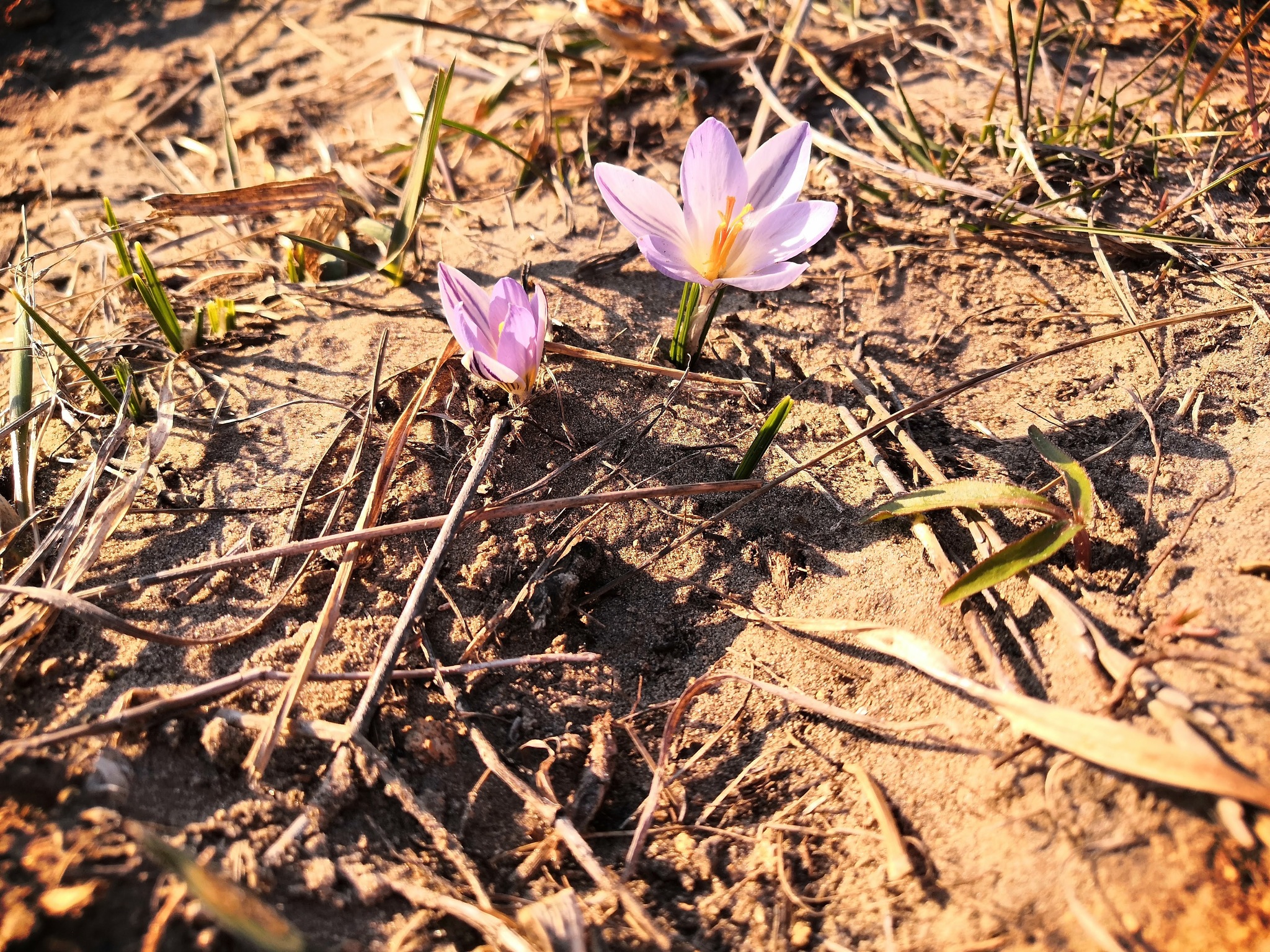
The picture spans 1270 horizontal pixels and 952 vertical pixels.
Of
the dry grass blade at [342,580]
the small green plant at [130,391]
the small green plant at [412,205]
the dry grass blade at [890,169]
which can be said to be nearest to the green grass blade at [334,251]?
the small green plant at [412,205]

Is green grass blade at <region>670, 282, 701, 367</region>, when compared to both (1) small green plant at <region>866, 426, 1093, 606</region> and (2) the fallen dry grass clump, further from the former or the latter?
(1) small green plant at <region>866, 426, 1093, 606</region>

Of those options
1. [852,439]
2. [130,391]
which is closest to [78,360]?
[130,391]

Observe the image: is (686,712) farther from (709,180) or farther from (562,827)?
(709,180)

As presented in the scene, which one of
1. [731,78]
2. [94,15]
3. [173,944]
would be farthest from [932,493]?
[94,15]

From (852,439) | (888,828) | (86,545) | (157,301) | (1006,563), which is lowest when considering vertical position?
(888,828)

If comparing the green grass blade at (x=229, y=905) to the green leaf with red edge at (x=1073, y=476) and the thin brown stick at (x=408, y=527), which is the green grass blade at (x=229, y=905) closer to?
Result: the thin brown stick at (x=408, y=527)

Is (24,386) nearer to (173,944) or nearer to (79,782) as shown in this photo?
(79,782)
